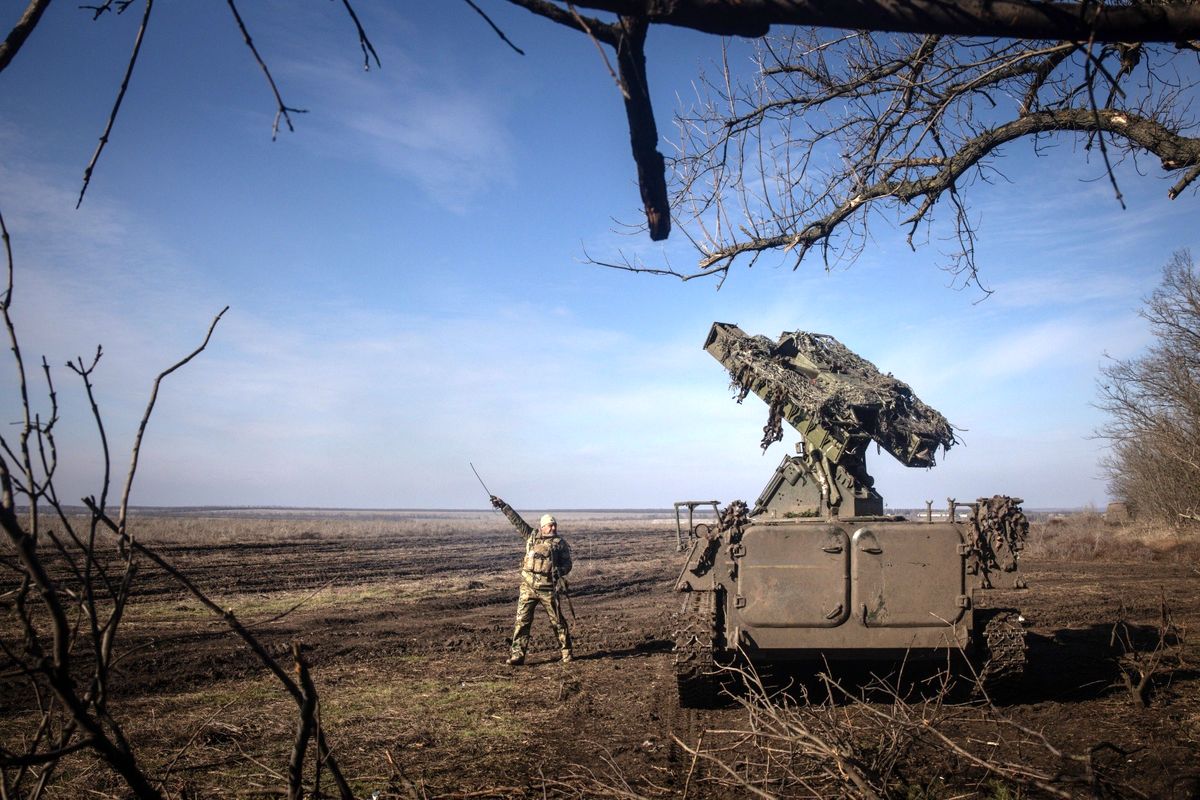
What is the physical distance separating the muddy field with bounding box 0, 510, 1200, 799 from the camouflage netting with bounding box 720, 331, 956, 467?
2569 mm

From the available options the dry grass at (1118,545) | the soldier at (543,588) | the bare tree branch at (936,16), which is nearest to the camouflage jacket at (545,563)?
the soldier at (543,588)

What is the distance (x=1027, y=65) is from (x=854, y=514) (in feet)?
16.6

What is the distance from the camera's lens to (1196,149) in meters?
4.34

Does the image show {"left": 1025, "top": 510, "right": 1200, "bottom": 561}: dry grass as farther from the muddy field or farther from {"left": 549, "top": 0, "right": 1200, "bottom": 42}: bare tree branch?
{"left": 549, "top": 0, "right": 1200, "bottom": 42}: bare tree branch

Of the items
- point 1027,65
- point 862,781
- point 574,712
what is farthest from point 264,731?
point 1027,65

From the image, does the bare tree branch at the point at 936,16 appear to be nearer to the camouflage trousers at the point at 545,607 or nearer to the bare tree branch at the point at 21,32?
the bare tree branch at the point at 21,32

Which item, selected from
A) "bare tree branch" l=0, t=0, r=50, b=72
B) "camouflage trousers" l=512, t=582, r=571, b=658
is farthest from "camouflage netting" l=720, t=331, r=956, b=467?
"bare tree branch" l=0, t=0, r=50, b=72

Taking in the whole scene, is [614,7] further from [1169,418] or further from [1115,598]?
[1169,418]

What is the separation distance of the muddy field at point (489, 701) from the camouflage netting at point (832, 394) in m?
2.57

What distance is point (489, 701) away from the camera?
26.6 ft

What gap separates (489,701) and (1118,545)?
26918mm

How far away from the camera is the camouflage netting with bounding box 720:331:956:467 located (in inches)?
345

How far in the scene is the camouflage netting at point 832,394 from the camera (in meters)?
8.77

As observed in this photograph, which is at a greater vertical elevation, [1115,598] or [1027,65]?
[1027,65]
